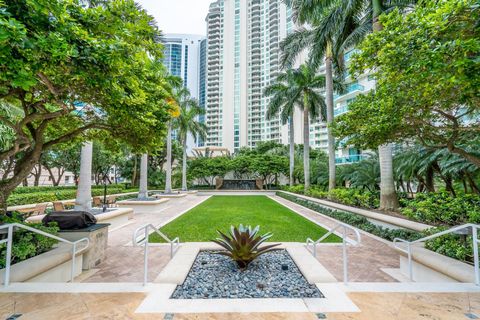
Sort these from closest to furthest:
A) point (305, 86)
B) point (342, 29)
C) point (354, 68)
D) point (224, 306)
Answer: point (224, 306)
point (354, 68)
point (342, 29)
point (305, 86)

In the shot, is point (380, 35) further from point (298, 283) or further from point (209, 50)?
point (209, 50)

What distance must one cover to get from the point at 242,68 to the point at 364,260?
75.7 metres

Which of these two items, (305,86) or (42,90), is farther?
(305,86)

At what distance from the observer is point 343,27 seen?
1192cm

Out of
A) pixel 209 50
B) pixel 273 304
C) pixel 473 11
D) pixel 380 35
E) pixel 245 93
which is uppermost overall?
pixel 209 50

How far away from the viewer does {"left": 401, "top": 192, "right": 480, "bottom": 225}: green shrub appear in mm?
5863

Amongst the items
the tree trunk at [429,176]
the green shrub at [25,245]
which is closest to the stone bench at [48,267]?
the green shrub at [25,245]

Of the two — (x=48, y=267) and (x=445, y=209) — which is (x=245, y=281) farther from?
(x=445, y=209)

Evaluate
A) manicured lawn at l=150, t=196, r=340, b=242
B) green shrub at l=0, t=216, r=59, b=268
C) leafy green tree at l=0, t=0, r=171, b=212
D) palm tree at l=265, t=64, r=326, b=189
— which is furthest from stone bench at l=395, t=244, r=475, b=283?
palm tree at l=265, t=64, r=326, b=189

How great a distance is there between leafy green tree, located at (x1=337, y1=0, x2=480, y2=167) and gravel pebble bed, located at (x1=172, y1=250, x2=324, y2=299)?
355 cm

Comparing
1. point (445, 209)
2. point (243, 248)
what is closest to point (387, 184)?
point (445, 209)

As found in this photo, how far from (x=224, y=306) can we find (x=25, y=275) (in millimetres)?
3098

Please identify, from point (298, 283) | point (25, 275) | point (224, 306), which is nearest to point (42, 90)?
point (25, 275)

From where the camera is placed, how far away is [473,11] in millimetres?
3057
